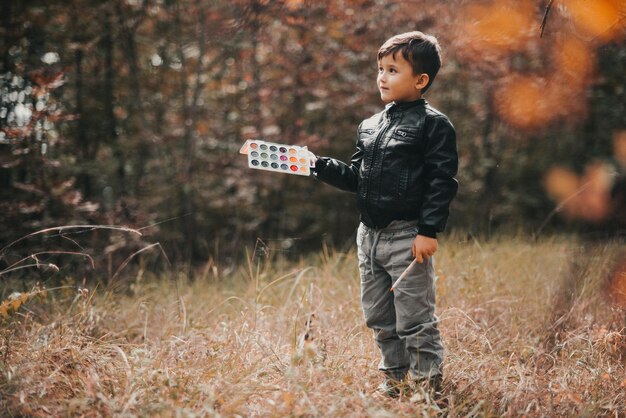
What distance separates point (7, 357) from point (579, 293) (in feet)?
10.2

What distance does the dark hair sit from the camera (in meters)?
2.13

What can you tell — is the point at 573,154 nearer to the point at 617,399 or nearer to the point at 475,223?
the point at 475,223

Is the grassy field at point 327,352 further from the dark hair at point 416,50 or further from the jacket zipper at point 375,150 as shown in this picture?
the dark hair at point 416,50

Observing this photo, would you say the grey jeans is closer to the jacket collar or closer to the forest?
the forest

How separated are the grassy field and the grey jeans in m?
0.18

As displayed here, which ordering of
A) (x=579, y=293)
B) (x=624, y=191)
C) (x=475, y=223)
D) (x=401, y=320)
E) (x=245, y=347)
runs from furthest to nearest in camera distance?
(x=475, y=223) < (x=624, y=191) < (x=579, y=293) < (x=245, y=347) < (x=401, y=320)

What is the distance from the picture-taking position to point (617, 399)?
226 cm

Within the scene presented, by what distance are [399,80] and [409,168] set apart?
1.20 feet

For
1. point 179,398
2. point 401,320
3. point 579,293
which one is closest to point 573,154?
point 579,293

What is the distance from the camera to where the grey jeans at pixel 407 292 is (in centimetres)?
216

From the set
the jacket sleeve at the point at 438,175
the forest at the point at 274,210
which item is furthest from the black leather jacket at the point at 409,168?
the forest at the point at 274,210

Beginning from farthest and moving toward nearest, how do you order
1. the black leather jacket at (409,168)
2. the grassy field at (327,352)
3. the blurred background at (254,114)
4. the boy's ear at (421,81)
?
the blurred background at (254,114) < the boy's ear at (421,81) < the black leather jacket at (409,168) < the grassy field at (327,352)

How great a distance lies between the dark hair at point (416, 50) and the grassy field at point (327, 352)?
1.12 meters

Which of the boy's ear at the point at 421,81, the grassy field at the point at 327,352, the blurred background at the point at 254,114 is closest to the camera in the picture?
the grassy field at the point at 327,352
